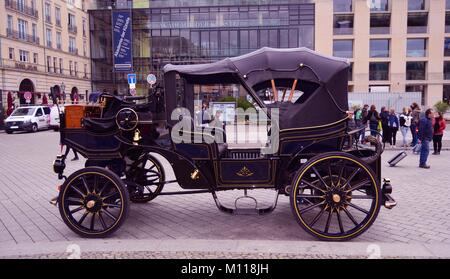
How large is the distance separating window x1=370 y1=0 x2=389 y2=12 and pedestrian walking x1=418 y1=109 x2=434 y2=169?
38.4m

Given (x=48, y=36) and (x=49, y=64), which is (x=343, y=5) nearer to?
(x=48, y=36)

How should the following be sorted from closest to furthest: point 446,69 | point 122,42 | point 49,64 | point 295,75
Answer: point 295,75 < point 122,42 < point 446,69 < point 49,64

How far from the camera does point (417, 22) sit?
145 ft

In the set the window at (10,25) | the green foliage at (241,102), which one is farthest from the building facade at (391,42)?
the green foliage at (241,102)

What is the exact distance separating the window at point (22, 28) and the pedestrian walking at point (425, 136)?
1663 inches

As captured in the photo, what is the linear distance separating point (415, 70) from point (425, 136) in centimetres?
3936

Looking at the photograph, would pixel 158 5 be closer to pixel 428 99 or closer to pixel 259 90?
pixel 428 99

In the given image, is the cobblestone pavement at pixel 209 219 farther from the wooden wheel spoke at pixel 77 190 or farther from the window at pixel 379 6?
the window at pixel 379 6

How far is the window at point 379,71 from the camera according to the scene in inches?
1738

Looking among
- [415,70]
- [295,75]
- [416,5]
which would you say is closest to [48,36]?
[416,5]

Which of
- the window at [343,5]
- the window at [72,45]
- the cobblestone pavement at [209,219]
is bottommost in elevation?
the cobblestone pavement at [209,219]

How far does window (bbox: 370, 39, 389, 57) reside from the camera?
144ft

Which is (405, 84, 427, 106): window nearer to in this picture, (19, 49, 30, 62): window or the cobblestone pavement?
the cobblestone pavement

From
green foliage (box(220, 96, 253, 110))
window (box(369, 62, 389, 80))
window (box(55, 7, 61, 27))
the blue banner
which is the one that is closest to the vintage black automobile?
green foliage (box(220, 96, 253, 110))
